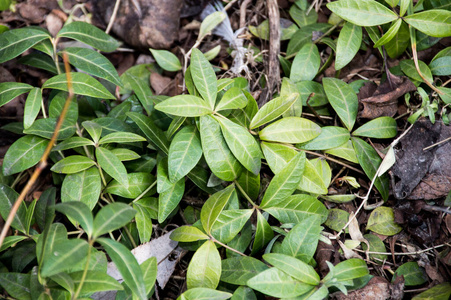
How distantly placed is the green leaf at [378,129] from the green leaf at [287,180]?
48 cm

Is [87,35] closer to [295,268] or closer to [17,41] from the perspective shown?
[17,41]

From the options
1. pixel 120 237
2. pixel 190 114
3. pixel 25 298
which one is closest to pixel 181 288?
pixel 120 237

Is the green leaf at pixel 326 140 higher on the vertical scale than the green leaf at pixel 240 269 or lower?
higher

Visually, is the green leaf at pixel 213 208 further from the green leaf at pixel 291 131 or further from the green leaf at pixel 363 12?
the green leaf at pixel 363 12

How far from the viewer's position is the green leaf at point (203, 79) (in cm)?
187

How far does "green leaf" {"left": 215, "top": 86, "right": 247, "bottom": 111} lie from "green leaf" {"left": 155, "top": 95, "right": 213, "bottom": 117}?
0.24 ft

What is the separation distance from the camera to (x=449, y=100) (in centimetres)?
207

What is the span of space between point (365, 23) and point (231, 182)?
1.17m

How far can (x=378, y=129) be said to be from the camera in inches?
82.0

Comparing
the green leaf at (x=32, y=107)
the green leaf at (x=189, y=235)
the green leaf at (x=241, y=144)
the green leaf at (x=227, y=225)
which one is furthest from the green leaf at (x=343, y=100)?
the green leaf at (x=32, y=107)

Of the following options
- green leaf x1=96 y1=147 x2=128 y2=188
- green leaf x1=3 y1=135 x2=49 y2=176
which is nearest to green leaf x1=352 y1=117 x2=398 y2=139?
green leaf x1=96 y1=147 x2=128 y2=188

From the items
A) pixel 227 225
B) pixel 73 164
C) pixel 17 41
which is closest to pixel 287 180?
pixel 227 225

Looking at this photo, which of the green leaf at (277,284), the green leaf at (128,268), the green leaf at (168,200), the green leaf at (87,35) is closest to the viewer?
the green leaf at (128,268)

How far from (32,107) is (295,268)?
1595 mm
